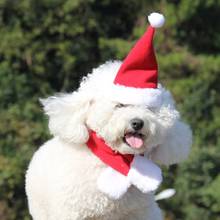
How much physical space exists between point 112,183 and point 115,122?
374mm

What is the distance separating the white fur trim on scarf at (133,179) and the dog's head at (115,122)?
0.26 ft

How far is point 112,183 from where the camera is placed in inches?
191

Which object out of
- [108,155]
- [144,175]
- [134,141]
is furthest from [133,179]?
[134,141]

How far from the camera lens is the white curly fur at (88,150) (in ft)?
15.8

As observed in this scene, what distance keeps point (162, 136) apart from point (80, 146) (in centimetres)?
49

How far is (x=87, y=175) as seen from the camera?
495cm

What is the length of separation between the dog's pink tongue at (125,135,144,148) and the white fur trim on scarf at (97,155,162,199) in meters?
0.24

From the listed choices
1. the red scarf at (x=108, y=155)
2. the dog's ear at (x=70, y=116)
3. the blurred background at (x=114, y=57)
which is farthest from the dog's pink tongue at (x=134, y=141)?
the blurred background at (x=114, y=57)

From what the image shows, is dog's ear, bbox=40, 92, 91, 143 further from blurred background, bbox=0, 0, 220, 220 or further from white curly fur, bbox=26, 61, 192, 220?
blurred background, bbox=0, 0, 220, 220

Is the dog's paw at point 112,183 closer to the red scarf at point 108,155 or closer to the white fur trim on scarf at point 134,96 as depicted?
the red scarf at point 108,155

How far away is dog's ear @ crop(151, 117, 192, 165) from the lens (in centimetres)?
500

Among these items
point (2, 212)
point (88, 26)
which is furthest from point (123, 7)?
point (2, 212)

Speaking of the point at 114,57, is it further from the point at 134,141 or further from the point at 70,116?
the point at 134,141

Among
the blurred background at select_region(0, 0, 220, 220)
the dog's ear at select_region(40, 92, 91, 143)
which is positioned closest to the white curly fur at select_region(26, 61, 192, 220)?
the dog's ear at select_region(40, 92, 91, 143)
